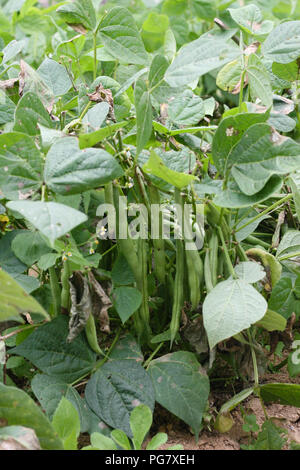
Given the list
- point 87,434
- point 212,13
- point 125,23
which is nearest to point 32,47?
point 212,13

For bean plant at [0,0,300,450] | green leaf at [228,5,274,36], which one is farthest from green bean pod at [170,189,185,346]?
green leaf at [228,5,274,36]

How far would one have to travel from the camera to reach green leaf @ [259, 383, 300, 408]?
78 cm

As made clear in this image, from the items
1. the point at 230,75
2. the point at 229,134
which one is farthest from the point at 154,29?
the point at 229,134

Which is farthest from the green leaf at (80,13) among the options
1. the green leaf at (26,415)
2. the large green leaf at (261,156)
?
the green leaf at (26,415)

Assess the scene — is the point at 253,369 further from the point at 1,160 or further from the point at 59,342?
the point at 1,160

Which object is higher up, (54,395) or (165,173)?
(165,173)

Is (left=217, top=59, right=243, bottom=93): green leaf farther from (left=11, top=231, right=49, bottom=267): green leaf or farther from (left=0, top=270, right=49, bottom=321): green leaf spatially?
(left=0, top=270, right=49, bottom=321): green leaf

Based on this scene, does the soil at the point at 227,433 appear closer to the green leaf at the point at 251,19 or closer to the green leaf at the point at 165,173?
the green leaf at the point at 165,173

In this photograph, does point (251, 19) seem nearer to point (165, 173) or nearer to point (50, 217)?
point (165, 173)

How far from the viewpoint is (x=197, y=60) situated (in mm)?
709

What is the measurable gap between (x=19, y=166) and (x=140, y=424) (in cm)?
35

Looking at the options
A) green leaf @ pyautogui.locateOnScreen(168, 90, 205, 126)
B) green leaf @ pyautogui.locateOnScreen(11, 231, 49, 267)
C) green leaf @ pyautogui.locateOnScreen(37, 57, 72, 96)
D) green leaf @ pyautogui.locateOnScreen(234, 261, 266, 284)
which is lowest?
green leaf @ pyautogui.locateOnScreen(234, 261, 266, 284)

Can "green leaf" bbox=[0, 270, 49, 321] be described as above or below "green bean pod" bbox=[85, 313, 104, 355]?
above

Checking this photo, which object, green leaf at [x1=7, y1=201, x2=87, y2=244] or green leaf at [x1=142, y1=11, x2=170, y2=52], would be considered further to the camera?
green leaf at [x1=142, y1=11, x2=170, y2=52]
